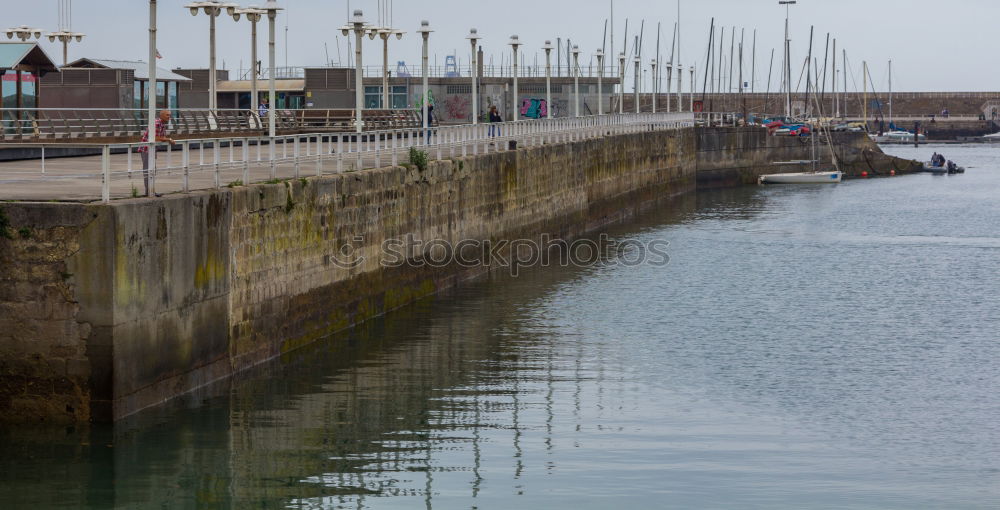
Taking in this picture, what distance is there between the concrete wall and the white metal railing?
2.04 feet

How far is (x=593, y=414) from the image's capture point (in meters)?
22.6

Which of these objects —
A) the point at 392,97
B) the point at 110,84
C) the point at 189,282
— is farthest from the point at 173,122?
the point at 392,97

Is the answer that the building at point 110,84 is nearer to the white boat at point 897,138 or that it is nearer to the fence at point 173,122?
the fence at point 173,122

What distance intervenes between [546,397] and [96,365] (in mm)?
7513

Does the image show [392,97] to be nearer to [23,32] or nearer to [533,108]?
[533,108]

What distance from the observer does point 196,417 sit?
69.6 feet

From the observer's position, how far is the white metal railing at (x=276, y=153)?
78.3ft

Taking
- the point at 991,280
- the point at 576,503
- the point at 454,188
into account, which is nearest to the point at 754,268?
the point at 991,280

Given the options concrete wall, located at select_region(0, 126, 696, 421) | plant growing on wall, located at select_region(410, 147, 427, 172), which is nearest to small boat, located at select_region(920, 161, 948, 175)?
concrete wall, located at select_region(0, 126, 696, 421)

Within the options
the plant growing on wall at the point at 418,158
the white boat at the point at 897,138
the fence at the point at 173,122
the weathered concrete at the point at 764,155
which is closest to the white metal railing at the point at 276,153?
the plant growing on wall at the point at 418,158

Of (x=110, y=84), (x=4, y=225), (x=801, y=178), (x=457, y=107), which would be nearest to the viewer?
(x=4, y=225)

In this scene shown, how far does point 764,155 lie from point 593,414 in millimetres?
71855

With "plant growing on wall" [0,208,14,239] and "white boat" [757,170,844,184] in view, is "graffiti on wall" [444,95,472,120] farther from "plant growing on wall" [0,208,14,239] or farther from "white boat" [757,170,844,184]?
"plant growing on wall" [0,208,14,239]

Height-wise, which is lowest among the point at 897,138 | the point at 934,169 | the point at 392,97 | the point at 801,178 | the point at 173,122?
the point at 801,178
